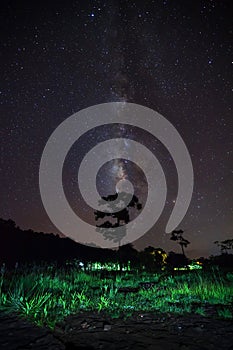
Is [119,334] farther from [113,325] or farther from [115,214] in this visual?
[115,214]

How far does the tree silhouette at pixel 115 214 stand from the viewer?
2159 cm

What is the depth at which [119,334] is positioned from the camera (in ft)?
8.45

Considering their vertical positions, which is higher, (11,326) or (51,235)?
(51,235)

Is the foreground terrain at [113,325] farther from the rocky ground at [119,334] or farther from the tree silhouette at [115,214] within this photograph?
the tree silhouette at [115,214]

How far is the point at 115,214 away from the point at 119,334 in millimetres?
19018

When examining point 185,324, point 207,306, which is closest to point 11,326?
point 185,324

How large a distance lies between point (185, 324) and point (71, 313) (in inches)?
55.7

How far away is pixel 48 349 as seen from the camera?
6.66 ft

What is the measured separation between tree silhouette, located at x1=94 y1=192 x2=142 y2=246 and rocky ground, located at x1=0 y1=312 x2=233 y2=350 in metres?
18.4

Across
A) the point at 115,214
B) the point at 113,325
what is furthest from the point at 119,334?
the point at 115,214

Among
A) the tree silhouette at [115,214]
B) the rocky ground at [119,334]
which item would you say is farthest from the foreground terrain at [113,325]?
the tree silhouette at [115,214]

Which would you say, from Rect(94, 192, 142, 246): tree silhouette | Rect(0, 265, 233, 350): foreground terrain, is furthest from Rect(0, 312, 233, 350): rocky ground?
Rect(94, 192, 142, 246): tree silhouette

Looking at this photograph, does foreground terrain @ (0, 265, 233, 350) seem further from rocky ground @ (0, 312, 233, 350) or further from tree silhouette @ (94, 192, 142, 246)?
tree silhouette @ (94, 192, 142, 246)

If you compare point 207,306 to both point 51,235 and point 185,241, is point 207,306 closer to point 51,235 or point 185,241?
point 51,235
